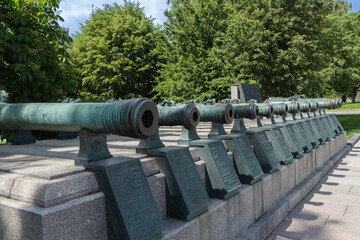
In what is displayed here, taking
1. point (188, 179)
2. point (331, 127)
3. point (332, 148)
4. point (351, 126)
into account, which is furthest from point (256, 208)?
point (351, 126)

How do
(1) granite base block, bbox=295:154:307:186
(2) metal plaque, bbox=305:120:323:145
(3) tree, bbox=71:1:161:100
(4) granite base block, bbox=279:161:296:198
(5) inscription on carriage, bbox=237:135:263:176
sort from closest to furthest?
(5) inscription on carriage, bbox=237:135:263:176 → (4) granite base block, bbox=279:161:296:198 → (1) granite base block, bbox=295:154:307:186 → (2) metal plaque, bbox=305:120:323:145 → (3) tree, bbox=71:1:161:100

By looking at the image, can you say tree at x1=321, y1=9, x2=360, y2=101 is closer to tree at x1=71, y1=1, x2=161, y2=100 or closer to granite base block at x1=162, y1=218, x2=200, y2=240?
tree at x1=71, y1=1, x2=161, y2=100

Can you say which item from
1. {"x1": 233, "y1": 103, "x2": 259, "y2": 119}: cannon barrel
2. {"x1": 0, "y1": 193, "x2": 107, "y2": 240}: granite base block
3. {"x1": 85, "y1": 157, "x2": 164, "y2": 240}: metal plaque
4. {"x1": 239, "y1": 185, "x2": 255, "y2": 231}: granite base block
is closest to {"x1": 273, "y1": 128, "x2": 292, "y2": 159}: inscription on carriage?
{"x1": 233, "y1": 103, "x2": 259, "y2": 119}: cannon barrel

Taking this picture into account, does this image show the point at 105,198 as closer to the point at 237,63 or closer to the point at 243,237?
the point at 243,237

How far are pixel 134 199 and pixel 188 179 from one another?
2.37ft

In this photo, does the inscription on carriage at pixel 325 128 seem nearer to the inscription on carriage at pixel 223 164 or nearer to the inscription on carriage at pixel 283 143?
the inscription on carriage at pixel 283 143

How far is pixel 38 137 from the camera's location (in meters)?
6.29

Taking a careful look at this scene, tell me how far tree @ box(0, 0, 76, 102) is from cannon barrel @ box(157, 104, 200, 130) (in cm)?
345

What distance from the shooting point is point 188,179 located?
2.73 meters

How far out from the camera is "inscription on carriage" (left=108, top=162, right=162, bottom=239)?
2027 millimetres

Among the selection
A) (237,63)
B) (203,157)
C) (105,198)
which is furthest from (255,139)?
(237,63)

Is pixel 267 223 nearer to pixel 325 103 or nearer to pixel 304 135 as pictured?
pixel 304 135

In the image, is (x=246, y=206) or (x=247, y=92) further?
(x=247, y=92)

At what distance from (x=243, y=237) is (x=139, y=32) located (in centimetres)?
2703
